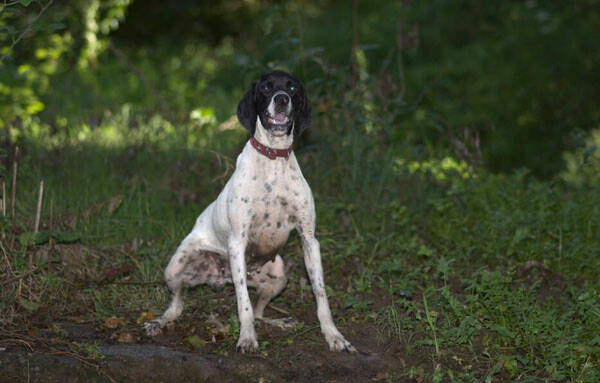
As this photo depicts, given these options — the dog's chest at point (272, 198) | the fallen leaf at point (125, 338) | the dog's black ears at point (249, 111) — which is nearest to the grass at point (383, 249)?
the fallen leaf at point (125, 338)

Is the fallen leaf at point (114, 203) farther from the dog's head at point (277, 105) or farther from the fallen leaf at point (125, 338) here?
the dog's head at point (277, 105)

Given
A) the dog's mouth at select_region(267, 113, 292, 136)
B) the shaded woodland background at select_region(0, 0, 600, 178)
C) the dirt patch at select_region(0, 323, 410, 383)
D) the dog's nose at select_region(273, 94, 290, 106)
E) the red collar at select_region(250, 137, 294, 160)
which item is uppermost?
the shaded woodland background at select_region(0, 0, 600, 178)

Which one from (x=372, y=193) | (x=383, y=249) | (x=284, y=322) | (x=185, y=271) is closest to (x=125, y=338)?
(x=185, y=271)

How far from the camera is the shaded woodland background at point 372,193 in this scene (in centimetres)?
403

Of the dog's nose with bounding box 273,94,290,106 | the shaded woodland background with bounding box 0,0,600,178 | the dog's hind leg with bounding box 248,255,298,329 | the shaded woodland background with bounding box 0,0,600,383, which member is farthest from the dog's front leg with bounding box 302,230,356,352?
the shaded woodland background with bounding box 0,0,600,178

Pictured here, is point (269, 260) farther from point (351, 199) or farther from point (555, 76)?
point (555, 76)

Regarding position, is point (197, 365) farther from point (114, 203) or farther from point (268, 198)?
point (114, 203)

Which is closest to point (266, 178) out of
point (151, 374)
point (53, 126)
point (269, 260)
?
point (269, 260)

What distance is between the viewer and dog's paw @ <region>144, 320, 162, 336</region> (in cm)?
428

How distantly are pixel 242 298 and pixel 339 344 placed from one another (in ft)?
2.07

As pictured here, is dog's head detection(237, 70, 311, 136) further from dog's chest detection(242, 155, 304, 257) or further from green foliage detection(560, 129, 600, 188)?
green foliage detection(560, 129, 600, 188)

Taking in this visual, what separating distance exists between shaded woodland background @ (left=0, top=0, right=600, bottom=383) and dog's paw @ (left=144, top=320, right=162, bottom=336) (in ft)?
0.38

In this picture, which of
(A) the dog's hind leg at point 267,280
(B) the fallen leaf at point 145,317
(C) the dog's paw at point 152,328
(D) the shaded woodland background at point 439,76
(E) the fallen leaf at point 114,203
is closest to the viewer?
(C) the dog's paw at point 152,328

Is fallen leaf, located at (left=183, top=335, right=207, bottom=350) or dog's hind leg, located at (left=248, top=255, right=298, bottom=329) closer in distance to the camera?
fallen leaf, located at (left=183, top=335, right=207, bottom=350)
